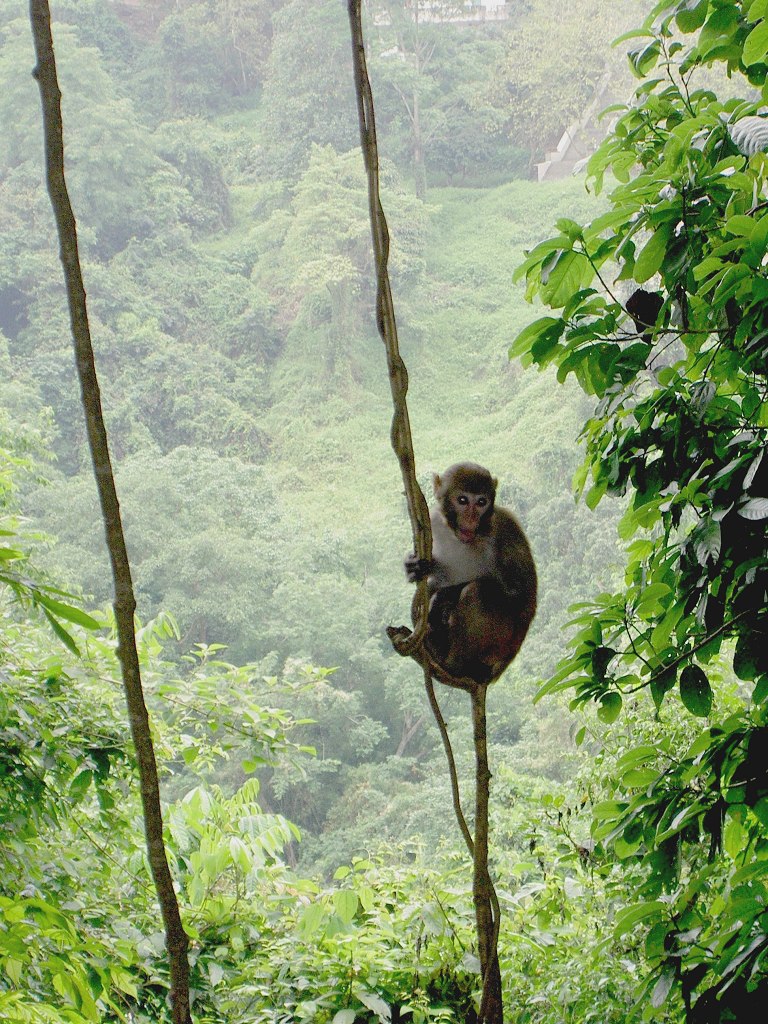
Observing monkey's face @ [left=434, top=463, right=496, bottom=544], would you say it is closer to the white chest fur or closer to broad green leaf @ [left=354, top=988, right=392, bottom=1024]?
the white chest fur

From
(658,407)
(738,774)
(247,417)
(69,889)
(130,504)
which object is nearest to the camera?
(738,774)

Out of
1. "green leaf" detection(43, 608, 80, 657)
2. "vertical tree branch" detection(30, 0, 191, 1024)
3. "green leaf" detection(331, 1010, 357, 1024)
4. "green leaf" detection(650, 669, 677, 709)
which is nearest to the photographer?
"green leaf" detection(43, 608, 80, 657)

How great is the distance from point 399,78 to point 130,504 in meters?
7.79

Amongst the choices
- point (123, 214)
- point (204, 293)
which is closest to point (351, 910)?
point (204, 293)

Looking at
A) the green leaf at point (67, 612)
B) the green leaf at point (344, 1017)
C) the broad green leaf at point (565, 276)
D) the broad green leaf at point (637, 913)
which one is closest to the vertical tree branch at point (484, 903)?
the broad green leaf at point (637, 913)

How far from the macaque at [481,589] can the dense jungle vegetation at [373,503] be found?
0.35 m

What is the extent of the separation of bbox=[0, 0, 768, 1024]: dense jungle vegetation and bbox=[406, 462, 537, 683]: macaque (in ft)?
1.15

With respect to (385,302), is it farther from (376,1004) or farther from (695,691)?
(376,1004)

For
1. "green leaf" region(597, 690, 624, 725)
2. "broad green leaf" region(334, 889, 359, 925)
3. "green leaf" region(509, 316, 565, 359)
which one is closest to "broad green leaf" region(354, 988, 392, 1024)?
"broad green leaf" region(334, 889, 359, 925)

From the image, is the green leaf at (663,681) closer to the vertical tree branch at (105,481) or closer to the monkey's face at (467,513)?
the vertical tree branch at (105,481)

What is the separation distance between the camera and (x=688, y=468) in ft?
3.45

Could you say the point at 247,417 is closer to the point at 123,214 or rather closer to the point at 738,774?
the point at 123,214

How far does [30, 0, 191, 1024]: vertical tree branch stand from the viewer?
57 centimetres

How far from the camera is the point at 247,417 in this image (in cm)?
1159
